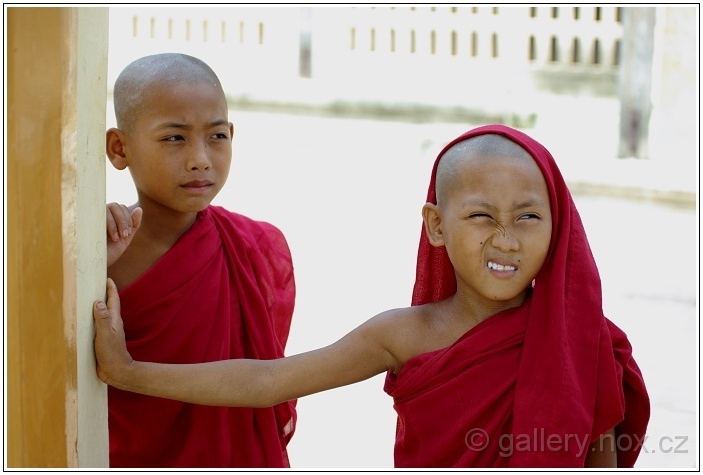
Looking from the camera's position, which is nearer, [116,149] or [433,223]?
[433,223]

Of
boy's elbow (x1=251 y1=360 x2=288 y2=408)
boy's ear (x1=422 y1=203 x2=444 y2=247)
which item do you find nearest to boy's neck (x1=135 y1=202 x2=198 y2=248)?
boy's elbow (x1=251 y1=360 x2=288 y2=408)

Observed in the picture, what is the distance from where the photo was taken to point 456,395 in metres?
2.29

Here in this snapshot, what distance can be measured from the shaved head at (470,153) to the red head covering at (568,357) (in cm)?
2

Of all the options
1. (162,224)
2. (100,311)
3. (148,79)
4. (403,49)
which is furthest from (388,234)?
(100,311)

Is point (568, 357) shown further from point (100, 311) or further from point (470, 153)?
point (100, 311)

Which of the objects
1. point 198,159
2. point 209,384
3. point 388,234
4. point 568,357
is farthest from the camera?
point 388,234

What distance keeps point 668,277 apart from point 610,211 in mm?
1886

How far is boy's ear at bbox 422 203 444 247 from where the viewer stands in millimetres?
2371

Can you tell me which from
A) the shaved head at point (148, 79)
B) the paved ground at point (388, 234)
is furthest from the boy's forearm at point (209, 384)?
the paved ground at point (388, 234)

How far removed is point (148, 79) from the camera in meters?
2.72

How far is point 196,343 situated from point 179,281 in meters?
0.17

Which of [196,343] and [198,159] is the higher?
[198,159]

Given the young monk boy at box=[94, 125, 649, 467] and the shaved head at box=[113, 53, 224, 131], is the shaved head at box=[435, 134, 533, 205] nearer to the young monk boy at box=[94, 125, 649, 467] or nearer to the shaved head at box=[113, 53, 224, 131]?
the young monk boy at box=[94, 125, 649, 467]

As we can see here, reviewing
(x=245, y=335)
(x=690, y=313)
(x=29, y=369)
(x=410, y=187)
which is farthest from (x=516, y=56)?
(x=29, y=369)
